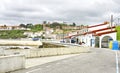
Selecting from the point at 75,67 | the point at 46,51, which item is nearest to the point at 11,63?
the point at 75,67

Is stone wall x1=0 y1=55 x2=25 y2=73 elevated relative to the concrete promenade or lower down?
elevated

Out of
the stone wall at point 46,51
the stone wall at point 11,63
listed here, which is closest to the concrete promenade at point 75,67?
the stone wall at point 11,63

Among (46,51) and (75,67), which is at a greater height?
(46,51)

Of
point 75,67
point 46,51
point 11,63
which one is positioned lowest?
point 75,67

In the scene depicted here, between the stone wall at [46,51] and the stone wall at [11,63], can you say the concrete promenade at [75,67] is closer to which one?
the stone wall at [11,63]

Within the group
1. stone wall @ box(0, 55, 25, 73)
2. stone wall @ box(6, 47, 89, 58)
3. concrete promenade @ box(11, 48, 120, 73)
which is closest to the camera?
stone wall @ box(0, 55, 25, 73)

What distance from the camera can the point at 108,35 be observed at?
68.3 metres

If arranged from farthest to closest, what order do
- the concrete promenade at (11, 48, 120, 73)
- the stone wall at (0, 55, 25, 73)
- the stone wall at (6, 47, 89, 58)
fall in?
the stone wall at (6, 47, 89, 58)
the concrete promenade at (11, 48, 120, 73)
the stone wall at (0, 55, 25, 73)

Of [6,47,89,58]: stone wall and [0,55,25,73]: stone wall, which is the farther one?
[6,47,89,58]: stone wall

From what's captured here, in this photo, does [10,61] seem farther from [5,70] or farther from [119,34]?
[119,34]

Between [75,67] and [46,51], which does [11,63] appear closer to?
[75,67]

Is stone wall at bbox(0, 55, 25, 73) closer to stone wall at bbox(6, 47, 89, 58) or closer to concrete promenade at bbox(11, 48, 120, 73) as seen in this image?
concrete promenade at bbox(11, 48, 120, 73)

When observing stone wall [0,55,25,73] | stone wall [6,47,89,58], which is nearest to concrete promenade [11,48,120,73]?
stone wall [0,55,25,73]

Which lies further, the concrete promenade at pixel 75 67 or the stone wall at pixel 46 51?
the stone wall at pixel 46 51
